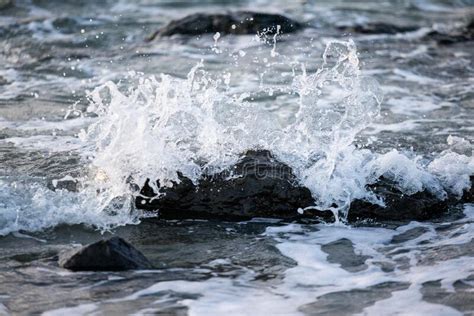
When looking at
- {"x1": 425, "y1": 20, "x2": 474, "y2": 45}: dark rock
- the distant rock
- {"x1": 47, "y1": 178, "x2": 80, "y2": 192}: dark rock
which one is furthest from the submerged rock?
the distant rock

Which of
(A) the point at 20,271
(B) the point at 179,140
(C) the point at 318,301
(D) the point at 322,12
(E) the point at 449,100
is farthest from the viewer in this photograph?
(D) the point at 322,12

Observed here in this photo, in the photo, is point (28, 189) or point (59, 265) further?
point (28, 189)

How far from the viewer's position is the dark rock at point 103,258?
16.0 feet

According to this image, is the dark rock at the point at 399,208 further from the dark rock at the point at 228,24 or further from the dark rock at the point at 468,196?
the dark rock at the point at 228,24

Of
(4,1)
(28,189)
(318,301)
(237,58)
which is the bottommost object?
(318,301)

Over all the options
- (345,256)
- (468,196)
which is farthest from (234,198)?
(468,196)

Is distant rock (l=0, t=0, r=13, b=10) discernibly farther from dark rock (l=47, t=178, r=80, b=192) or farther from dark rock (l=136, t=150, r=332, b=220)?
dark rock (l=136, t=150, r=332, b=220)

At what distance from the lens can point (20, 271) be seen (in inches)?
195

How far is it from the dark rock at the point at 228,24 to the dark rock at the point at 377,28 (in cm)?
87

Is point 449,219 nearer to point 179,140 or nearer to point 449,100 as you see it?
point 179,140

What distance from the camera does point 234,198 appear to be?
5988 millimetres

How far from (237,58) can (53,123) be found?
3661 mm

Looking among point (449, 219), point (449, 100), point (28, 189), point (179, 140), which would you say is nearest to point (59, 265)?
point (28, 189)

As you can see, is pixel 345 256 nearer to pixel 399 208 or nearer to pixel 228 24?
pixel 399 208
